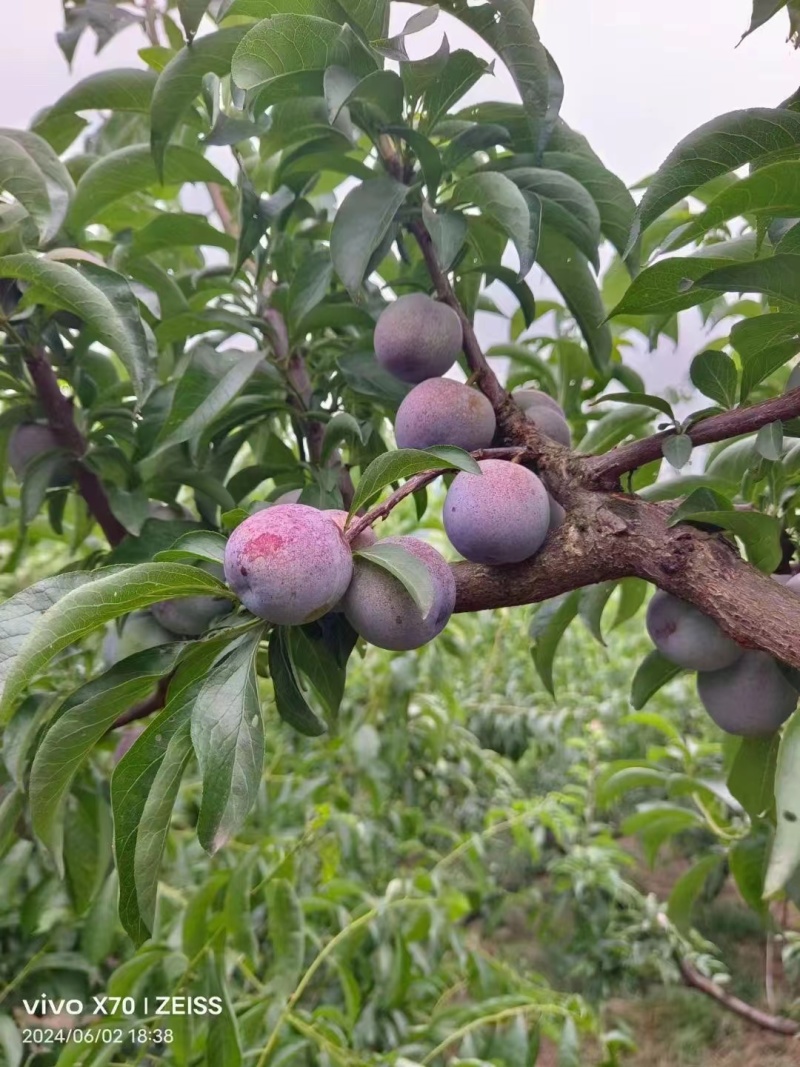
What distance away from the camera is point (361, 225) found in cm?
57

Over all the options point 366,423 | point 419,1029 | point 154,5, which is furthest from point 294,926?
point 154,5

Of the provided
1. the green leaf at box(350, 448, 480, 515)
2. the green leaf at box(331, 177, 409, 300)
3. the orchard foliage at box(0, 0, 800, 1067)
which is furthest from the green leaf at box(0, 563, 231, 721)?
the green leaf at box(331, 177, 409, 300)

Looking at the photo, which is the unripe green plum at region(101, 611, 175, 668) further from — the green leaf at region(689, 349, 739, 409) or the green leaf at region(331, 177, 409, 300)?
the green leaf at region(689, 349, 739, 409)

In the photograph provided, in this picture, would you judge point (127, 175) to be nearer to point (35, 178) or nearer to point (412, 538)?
point (35, 178)

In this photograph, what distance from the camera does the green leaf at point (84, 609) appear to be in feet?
1.30

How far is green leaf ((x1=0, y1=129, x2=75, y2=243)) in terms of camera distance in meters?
0.63

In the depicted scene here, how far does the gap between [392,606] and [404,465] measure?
0.25 feet

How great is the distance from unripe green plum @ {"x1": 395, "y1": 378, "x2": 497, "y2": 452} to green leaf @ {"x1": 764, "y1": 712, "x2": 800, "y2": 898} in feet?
0.95

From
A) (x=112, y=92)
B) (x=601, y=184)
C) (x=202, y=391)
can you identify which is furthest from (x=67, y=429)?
(x=601, y=184)

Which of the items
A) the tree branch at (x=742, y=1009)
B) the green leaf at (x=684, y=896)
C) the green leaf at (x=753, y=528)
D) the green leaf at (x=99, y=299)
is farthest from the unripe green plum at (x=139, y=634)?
the tree branch at (x=742, y=1009)

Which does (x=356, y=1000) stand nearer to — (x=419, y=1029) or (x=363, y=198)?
(x=419, y=1029)

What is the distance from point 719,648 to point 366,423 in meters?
0.33
